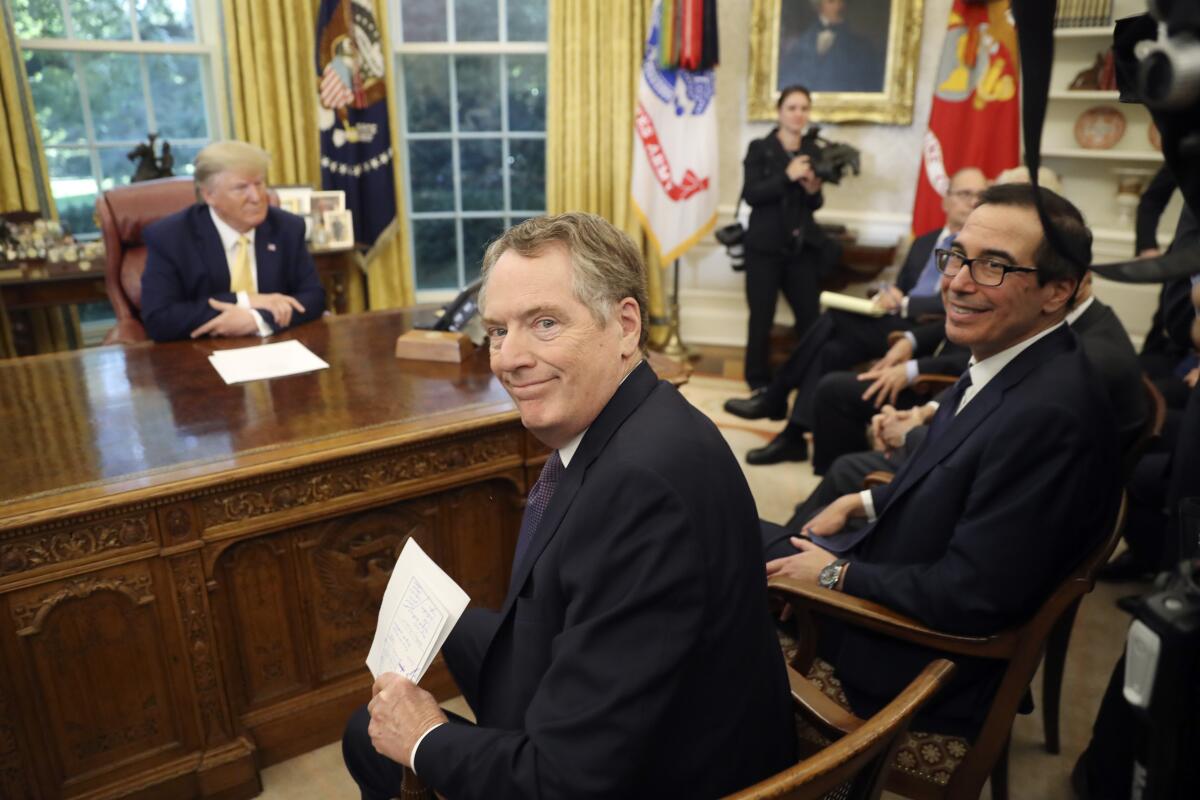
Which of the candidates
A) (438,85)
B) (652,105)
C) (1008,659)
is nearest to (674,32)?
(652,105)

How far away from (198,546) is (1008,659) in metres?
1.62

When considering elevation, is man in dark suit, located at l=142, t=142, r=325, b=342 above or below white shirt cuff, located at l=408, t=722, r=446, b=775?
above

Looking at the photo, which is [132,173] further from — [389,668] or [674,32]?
[389,668]

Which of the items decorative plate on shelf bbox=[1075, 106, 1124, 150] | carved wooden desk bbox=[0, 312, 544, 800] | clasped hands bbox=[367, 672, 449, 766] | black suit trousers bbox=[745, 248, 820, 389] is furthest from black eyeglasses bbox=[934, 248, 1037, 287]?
decorative plate on shelf bbox=[1075, 106, 1124, 150]

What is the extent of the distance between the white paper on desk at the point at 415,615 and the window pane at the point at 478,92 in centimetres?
463

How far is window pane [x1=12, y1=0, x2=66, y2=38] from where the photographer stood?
441 cm

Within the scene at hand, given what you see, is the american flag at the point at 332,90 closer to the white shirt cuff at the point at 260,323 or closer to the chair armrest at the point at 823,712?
the white shirt cuff at the point at 260,323

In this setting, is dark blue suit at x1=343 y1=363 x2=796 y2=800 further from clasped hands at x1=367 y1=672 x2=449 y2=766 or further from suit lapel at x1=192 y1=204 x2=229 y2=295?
suit lapel at x1=192 y1=204 x2=229 y2=295

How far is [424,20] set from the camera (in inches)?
209

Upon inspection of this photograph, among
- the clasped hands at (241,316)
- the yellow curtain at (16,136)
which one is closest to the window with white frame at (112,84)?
the yellow curtain at (16,136)

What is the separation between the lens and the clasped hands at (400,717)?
1.20 metres

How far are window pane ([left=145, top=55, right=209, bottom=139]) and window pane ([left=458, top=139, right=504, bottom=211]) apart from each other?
1.57m

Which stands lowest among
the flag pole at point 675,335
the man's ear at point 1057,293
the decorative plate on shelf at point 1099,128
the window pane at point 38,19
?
the flag pole at point 675,335

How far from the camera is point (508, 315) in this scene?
1.22m
